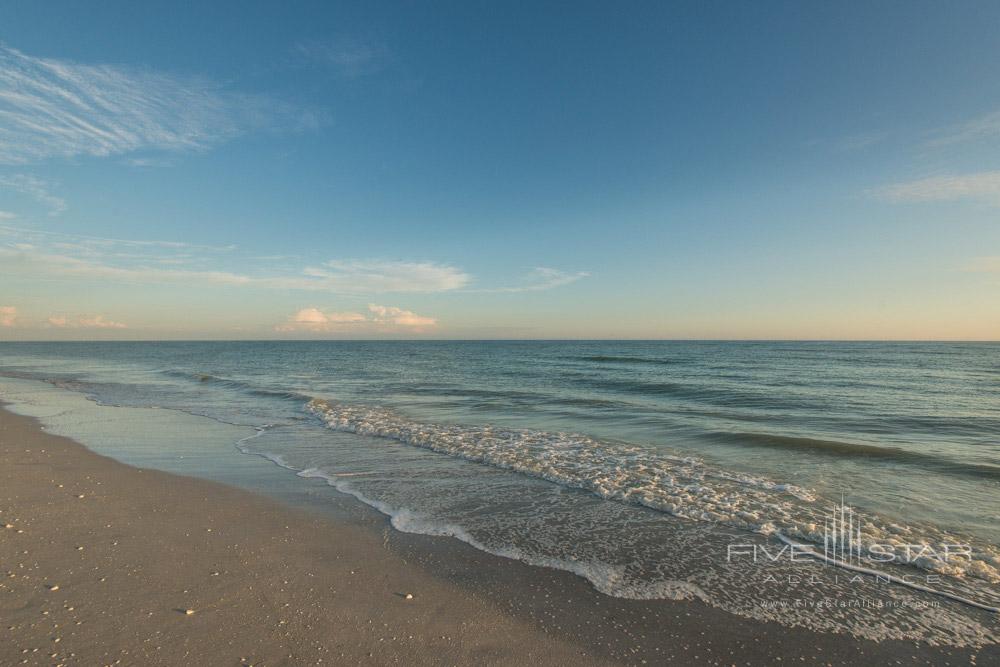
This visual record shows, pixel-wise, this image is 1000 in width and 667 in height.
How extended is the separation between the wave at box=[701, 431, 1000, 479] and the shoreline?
8433 millimetres

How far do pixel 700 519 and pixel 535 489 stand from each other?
2.72m

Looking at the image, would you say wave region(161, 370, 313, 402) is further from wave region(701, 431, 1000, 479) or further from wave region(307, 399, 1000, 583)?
wave region(701, 431, 1000, 479)

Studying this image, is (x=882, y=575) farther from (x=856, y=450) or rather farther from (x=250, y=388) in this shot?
(x=250, y=388)

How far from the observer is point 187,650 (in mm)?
3607

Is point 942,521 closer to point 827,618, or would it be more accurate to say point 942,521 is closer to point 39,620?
point 827,618

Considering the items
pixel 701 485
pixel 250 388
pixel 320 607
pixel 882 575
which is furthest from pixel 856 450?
pixel 250 388

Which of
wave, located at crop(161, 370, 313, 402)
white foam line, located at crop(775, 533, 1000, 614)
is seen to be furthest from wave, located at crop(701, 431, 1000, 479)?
wave, located at crop(161, 370, 313, 402)

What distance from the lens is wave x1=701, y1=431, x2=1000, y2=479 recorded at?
1010cm

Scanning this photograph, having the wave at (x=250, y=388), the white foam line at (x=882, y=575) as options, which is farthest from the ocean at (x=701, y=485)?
the wave at (x=250, y=388)

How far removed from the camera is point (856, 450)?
→ 11797mm

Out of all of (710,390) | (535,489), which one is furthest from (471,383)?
(535,489)

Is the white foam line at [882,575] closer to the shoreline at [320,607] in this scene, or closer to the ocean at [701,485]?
the ocean at [701,485]

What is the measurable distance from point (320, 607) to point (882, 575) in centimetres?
606

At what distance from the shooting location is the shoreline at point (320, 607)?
12.1ft
